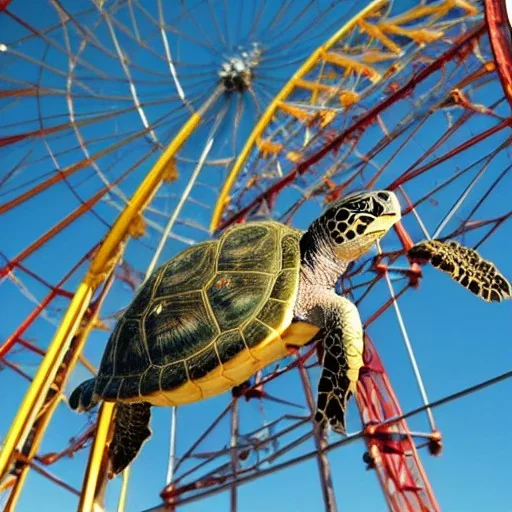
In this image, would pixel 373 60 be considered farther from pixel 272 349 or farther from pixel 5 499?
pixel 5 499

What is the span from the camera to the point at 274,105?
9.76m

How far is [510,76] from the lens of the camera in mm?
5598

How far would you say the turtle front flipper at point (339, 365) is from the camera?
373 centimetres

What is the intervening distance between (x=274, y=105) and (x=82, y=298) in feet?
13.3

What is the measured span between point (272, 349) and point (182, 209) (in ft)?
19.0

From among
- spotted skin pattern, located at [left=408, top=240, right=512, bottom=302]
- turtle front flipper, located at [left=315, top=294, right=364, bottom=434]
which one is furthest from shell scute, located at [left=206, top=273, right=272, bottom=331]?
spotted skin pattern, located at [left=408, top=240, right=512, bottom=302]

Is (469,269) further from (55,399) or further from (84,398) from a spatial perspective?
(55,399)

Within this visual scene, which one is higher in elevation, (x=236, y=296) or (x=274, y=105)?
(x=274, y=105)

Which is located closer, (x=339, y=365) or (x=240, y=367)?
(x=339, y=365)

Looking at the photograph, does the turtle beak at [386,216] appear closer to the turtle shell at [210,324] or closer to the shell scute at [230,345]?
the turtle shell at [210,324]

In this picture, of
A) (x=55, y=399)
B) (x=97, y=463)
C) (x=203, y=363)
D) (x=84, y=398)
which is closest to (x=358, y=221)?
(x=203, y=363)

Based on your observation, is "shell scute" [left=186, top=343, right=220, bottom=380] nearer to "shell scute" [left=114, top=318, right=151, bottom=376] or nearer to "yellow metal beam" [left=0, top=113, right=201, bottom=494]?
"shell scute" [left=114, top=318, right=151, bottom=376]

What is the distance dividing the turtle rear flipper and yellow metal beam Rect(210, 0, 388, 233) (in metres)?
4.80

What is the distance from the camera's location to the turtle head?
441 centimetres
